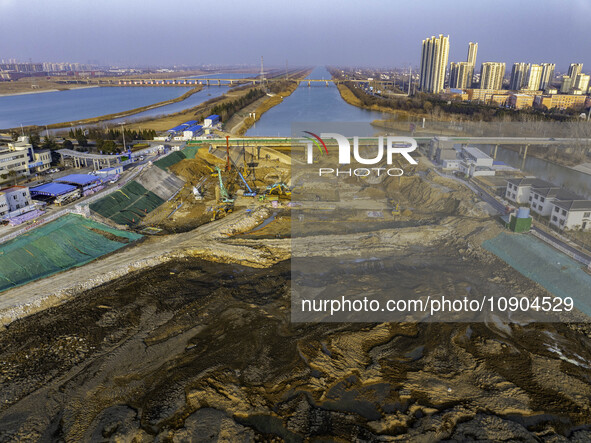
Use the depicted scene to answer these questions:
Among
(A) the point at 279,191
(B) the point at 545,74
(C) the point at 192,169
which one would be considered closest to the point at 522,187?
(A) the point at 279,191

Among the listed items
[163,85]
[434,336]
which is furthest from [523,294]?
[163,85]

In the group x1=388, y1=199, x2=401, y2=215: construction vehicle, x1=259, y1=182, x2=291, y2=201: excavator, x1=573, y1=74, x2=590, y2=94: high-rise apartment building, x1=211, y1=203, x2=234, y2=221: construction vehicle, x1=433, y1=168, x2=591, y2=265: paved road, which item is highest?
x1=573, y1=74, x2=590, y2=94: high-rise apartment building

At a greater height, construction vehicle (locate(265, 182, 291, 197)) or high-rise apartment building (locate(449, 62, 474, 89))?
high-rise apartment building (locate(449, 62, 474, 89))

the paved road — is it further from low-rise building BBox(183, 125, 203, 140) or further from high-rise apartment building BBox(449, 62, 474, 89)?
high-rise apartment building BBox(449, 62, 474, 89)

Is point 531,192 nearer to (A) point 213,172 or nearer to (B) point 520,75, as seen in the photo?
(A) point 213,172

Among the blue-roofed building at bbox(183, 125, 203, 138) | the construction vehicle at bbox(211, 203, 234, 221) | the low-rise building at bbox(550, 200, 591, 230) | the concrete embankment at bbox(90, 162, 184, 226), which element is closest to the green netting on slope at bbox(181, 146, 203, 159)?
the blue-roofed building at bbox(183, 125, 203, 138)
